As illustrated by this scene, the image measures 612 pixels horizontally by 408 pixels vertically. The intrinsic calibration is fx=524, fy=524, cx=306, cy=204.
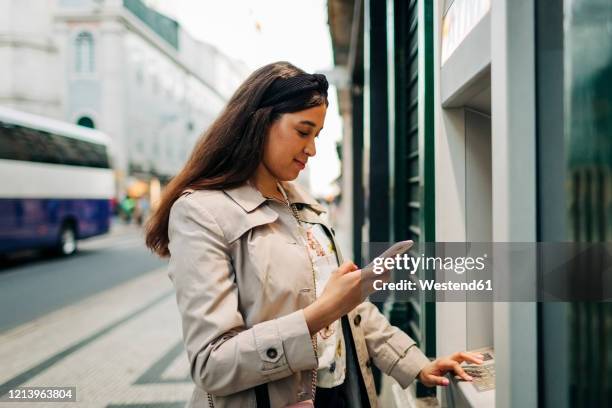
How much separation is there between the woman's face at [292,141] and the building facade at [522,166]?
47cm

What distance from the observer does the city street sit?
384cm

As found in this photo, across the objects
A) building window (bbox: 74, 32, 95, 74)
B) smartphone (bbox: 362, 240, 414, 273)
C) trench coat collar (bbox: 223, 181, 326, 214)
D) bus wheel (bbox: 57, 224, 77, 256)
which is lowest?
bus wheel (bbox: 57, 224, 77, 256)

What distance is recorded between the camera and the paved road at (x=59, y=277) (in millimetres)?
6879

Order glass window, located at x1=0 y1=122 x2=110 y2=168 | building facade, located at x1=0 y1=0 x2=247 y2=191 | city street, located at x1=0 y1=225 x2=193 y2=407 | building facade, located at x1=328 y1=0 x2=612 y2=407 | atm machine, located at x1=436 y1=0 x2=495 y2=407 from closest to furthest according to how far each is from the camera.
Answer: building facade, located at x1=328 y1=0 x2=612 y2=407, atm machine, located at x1=436 y1=0 x2=495 y2=407, city street, located at x1=0 y1=225 x2=193 y2=407, building facade, located at x1=0 y1=0 x2=247 y2=191, glass window, located at x1=0 y1=122 x2=110 y2=168

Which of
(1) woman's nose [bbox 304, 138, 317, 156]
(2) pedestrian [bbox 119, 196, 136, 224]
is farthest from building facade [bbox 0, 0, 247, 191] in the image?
(2) pedestrian [bbox 119, 196, 136, 224]

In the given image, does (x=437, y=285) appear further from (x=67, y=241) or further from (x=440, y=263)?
(x=67, y=241)

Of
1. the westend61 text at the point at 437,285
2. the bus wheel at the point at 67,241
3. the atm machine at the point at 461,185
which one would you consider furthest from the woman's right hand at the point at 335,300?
the bus wheel at the point at 67,241

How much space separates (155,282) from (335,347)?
8.14m

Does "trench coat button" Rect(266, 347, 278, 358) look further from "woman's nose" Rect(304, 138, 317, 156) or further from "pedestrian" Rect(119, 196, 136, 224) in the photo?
"pedestrian" Rect(119, 196, 136, 224)

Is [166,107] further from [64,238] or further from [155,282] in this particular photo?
[155,282]

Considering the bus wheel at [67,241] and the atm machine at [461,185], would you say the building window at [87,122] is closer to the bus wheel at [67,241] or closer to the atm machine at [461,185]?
the bus wheel at [67,241]

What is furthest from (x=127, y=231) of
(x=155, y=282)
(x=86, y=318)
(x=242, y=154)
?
(x=242, y=154)

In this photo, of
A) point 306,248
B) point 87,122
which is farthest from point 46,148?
point 306,248

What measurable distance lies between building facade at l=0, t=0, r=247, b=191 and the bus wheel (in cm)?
261
